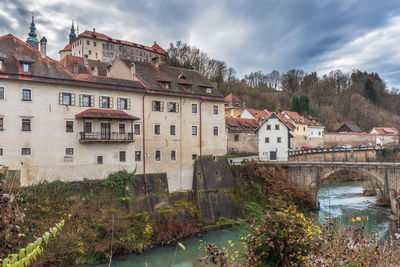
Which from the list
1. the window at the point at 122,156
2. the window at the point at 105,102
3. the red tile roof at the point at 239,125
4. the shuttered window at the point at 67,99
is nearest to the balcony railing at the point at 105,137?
the window at the point at 122,156

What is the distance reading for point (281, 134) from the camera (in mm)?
35156

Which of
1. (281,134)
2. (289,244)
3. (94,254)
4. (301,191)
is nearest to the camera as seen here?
(289,244)

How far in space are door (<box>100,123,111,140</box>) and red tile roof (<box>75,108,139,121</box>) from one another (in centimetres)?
98

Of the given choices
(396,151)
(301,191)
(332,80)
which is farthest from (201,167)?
(332,80)

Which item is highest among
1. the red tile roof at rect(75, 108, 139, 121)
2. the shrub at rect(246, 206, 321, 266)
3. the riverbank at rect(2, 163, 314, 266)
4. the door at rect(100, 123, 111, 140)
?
the red tile roof at rect(75, 108, 139, 121)

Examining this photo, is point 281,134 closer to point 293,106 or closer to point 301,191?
point 301,191

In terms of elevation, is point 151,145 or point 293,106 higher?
point 293,106

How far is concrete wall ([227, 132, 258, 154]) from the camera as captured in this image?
40.4 m

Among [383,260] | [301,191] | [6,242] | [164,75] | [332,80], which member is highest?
[332,80]

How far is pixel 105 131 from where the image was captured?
78.4 ft

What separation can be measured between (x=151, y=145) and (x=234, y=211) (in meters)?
9.53

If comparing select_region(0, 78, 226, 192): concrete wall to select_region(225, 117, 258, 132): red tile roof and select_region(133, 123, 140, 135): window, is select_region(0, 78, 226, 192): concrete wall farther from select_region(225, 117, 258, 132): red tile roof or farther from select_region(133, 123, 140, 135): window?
select_region(225, 117, 258, 132): red tile roof

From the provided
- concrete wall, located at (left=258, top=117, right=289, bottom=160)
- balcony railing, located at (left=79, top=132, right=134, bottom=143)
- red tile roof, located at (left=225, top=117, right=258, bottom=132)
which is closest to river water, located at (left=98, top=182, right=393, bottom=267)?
concrete wall, located at (left=258, top=117, right=289, bottom=160)

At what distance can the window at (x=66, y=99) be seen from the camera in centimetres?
2233
